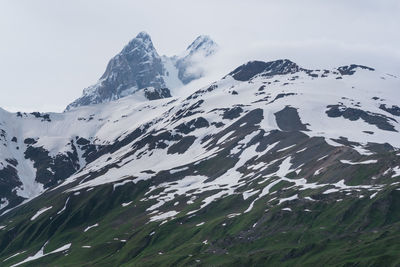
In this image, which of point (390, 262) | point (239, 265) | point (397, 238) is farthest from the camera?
point (239, 265)

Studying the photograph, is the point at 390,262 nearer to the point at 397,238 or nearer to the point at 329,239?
the point at 397,238

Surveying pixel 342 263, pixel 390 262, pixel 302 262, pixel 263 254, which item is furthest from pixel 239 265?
pixel 390 262

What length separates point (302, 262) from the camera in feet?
612

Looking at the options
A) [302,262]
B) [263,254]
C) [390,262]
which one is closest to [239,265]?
[263,254]

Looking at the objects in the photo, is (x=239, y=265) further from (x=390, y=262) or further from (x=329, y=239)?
(x=390, y=262)

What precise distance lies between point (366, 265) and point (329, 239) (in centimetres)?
2706

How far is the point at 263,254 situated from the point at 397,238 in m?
42.0

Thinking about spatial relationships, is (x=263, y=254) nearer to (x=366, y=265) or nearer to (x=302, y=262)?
(x=302, y=262)

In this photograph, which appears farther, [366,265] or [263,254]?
[263,254]

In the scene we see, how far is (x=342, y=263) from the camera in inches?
6929

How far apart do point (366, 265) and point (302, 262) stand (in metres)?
21.6

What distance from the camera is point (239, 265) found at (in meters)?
197

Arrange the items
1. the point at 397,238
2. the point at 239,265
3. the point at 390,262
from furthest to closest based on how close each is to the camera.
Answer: the point at 239,265 < the point at 397,238 < the point at 390,262

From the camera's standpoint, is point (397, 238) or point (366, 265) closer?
point (366, 265)
